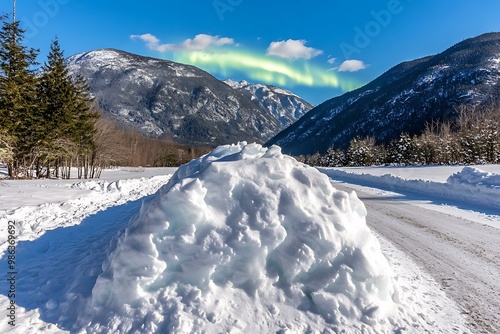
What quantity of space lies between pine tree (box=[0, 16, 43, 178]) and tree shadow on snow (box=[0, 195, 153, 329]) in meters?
22.0

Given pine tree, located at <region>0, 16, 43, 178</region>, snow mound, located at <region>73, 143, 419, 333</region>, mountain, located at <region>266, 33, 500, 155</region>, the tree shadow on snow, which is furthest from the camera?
mountain, located at <region>266, 33, 500, 155</region>

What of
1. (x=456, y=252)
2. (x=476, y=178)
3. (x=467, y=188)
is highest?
(x=476, y=178)

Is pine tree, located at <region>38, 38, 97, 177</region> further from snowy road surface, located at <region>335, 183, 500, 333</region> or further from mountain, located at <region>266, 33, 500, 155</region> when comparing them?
mountain, located at <region>266, 33, 500, 155</region>

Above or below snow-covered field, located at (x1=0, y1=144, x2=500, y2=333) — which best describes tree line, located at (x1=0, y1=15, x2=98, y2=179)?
above

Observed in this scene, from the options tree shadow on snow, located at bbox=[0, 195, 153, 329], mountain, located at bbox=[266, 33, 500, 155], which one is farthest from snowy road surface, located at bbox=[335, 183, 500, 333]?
mountain, located at bbox=[266, 33, 500, 155]

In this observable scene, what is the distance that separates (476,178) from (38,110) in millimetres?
34471

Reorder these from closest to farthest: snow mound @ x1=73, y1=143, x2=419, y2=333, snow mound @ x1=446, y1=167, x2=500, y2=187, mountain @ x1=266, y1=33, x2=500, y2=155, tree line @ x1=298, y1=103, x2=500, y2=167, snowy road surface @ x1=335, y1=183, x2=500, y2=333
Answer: snow mound @ x1=73, y1=143, x2=419, y2=333, snowy road surface @ x1=335, y1=183, x2=500, y2=333, snow mound @ x1=446, y1=167, x2=500, y2=187, tree line @ x1=298, y1=103, x2=500, y2=167, mountain @ x1=266, y1=33, x2=500, y2=155

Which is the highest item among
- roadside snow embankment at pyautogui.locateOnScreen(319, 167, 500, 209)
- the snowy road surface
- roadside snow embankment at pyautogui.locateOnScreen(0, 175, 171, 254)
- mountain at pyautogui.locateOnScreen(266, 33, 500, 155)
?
mountain at pyautogui.locateOnScreen(266, 33, 500, 155)

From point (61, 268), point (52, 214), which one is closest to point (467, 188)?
point (61, 268)

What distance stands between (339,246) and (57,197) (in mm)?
12751

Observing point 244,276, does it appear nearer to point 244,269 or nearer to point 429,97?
point 244,269

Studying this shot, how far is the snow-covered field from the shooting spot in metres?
3.64

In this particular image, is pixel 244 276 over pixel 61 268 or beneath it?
over

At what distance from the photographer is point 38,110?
2845 cm
